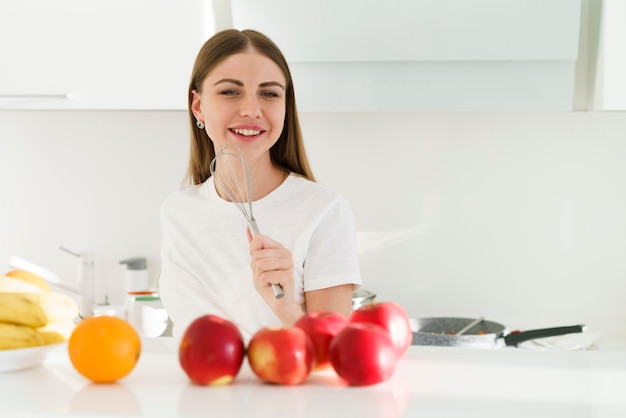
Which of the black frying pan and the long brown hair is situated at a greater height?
the long brown hair

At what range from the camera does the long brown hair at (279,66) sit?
1.72 meters

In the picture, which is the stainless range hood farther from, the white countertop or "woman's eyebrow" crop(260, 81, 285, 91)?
the white countertop

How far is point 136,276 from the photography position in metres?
2.69

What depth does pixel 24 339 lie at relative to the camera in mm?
962

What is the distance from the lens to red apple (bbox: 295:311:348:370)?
88 cm

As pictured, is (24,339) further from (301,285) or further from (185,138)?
(185,138)

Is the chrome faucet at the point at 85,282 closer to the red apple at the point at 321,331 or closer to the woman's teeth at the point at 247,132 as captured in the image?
the woman's teeth at the point at 247,132

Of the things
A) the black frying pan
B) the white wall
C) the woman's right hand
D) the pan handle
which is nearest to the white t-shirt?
the woman's right hand

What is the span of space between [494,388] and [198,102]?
1114 millimetres

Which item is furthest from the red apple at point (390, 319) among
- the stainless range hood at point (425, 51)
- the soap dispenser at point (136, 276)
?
the soap dispenser at point (136, 276)

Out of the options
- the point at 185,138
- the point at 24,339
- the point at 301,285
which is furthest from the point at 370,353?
the point at 185,138

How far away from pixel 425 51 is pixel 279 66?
680mm

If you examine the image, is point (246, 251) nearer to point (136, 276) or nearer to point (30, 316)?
point (30, 316)

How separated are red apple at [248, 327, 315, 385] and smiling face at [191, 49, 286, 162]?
0.83 m
